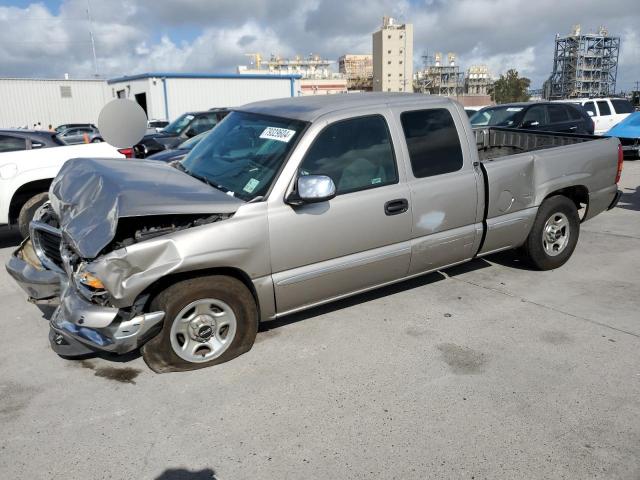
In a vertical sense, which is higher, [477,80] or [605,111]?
[477,80]

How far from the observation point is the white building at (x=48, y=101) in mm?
33344

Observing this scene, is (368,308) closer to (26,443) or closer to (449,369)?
(449,369)

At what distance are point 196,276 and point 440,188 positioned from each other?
2.18 m

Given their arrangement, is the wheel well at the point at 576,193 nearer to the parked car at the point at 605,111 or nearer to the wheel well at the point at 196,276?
the wheel well at the point at 196,276

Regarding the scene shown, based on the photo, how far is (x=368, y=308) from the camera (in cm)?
472

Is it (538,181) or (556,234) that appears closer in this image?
(538,181)

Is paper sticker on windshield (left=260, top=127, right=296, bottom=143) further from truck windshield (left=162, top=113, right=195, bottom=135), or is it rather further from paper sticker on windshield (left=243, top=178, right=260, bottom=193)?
truck windshield (left=162, top=113, right=195, bottom=135)

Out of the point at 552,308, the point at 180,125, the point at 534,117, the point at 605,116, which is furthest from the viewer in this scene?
the point at 605,116

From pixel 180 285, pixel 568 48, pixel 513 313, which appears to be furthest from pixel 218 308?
pixel 568 48

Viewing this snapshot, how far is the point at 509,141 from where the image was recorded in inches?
267

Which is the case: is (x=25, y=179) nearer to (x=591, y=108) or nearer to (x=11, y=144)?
(x=11, y=144)

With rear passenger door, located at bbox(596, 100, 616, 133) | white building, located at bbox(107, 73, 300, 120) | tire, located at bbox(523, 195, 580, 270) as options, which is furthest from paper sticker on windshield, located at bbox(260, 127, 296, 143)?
white building, located at bbox(107, 73, 300, 120)

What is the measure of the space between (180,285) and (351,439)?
1.47m

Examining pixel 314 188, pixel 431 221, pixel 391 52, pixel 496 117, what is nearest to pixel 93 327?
pixel 314 188
